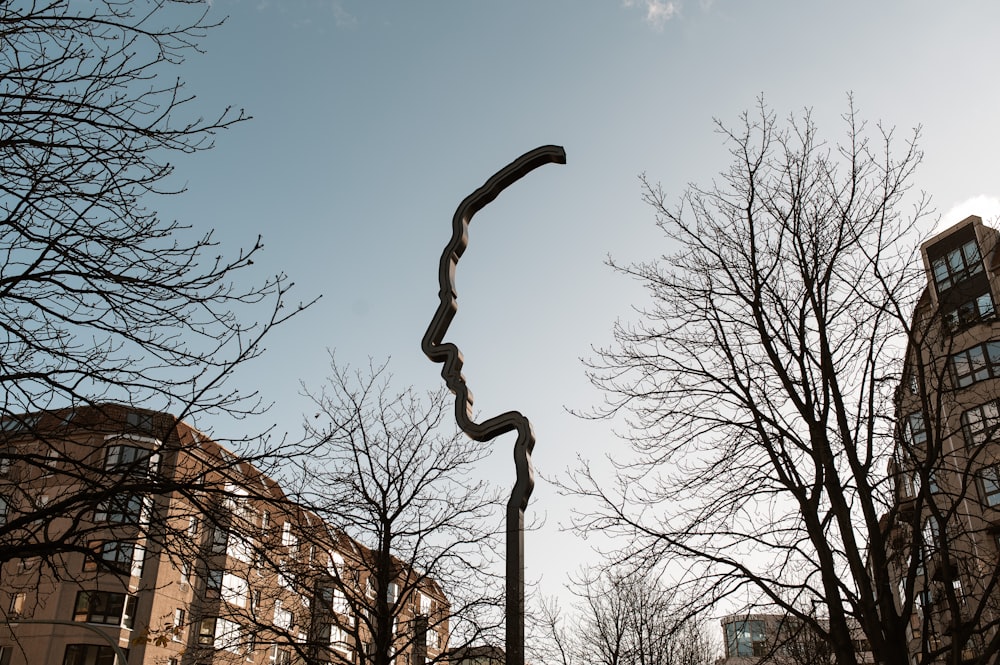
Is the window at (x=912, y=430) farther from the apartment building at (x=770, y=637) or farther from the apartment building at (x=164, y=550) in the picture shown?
the apartment building at (x=164, y=550)

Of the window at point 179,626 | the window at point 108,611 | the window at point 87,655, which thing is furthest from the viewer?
the window at point 108,611

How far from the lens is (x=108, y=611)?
33.7m

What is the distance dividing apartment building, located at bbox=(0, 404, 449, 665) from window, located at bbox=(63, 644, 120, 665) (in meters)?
0.04

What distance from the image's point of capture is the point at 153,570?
112 feet

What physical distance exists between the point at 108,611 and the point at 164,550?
3104cm

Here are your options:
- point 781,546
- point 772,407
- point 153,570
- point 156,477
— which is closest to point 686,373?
Answer: point 772,407

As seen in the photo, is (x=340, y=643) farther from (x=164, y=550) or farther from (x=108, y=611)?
(x=108, y=611)

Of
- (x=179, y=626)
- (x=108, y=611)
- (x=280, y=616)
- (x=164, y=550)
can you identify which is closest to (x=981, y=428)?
(x=179, y=626)

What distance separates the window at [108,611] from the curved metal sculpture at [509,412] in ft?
104

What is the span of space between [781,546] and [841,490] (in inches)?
44.8

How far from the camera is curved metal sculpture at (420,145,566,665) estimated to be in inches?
170

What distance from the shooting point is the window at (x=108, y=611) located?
108 feet

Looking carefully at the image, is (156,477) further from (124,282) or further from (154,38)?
(154,38)

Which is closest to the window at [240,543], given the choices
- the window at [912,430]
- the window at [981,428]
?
the window at [912,430]
